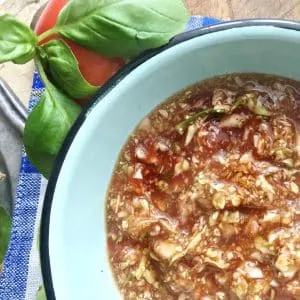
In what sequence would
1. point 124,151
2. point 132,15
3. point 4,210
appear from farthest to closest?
point 4,210
point 124,151
point 132,15

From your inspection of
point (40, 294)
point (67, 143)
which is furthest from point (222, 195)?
point (40, 294)

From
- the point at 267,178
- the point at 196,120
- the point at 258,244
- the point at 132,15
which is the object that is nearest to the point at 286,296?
the point at 258,244

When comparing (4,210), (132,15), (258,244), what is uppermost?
(132,15)

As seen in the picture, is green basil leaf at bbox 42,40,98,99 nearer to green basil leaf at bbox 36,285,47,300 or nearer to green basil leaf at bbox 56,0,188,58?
green basil leaf at bbox 56,0,188,58

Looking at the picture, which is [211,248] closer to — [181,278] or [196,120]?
[181,278]

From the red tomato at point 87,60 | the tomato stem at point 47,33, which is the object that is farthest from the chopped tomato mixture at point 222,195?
the tomato stem at point 47,33

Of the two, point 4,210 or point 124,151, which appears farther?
point 4,210

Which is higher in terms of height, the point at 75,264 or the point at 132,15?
the point at 132,15
